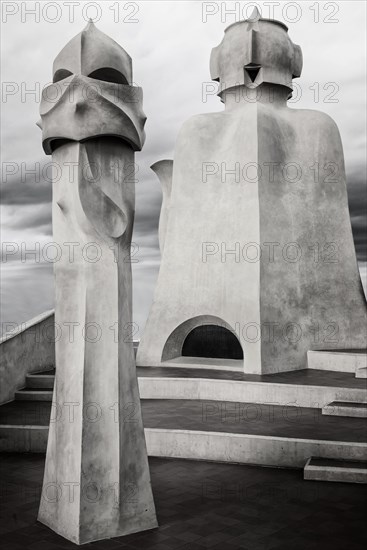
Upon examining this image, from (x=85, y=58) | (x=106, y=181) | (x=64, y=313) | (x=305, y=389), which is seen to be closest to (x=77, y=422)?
(x=64, y=313)

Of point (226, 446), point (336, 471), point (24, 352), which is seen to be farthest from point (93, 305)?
point (24, 352)

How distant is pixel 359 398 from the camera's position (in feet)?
32.5

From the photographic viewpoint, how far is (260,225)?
40.3ft

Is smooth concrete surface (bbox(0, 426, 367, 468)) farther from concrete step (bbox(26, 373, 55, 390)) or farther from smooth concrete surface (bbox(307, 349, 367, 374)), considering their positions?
smooth concrete surface (bbox(307, 349, 367, 374))

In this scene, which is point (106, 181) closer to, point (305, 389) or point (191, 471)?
point (191, 471)

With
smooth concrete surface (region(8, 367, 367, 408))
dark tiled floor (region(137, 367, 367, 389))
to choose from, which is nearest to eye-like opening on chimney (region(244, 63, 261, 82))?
dark tiled floor (region(137, 367, 367, 389))

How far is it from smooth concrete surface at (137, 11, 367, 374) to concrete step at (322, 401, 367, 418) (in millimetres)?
2767

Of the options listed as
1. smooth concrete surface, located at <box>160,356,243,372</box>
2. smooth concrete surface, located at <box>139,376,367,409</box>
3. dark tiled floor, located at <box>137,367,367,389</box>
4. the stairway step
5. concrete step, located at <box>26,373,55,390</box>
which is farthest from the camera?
smooth concrete surface, located at <box>160,356,243,372</box>

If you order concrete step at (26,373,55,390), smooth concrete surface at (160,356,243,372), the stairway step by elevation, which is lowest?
the stairway step

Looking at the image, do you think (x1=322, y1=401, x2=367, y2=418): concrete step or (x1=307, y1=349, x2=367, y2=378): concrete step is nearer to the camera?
(x1=322, y1=401, x2=367, y2=418): concrete step

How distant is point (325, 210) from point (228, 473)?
7599 mm

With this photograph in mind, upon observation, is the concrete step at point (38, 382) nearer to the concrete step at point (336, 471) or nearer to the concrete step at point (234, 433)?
the concrete step at point (234, 433)

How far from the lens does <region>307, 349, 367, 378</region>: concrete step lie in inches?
477

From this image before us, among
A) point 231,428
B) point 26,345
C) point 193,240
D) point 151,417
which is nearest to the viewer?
point 231,428
